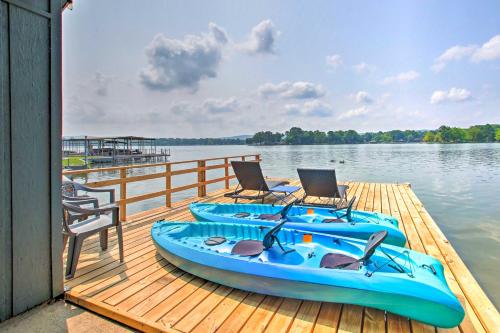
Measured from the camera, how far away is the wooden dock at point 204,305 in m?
1.97

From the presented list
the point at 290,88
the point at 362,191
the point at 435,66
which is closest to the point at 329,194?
Answer: the point at 362,191

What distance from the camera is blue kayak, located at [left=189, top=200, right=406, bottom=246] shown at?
344 cm

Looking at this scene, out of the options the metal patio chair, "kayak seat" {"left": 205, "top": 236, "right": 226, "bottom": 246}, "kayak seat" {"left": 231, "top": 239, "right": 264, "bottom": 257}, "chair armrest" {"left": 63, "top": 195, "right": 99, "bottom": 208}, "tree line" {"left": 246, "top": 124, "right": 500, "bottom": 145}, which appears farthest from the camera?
"tree line" {"left": 246, "top": 124, "right": 500, "bottom": 145}

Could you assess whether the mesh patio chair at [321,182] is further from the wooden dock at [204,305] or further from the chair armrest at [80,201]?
the chair armrest at [80,201]

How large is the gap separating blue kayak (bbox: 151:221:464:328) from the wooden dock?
0.36 ft

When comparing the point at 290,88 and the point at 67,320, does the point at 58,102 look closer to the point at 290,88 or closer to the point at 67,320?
the point at 67,320

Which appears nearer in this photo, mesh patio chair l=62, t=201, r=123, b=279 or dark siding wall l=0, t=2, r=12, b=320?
dark siding wall l=0, t=2, r=12, b=320

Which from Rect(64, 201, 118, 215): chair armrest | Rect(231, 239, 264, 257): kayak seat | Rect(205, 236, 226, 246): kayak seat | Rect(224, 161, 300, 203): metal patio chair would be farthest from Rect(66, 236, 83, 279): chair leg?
Rect(224, 161, 300, 203): metal patio chair

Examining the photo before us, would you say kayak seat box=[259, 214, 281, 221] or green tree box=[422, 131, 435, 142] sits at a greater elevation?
green tree box=[422, 131, 435, 142]

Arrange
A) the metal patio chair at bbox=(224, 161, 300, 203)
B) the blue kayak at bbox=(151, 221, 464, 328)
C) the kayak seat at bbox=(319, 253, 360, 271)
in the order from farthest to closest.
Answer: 1. the metal patio chair at bbox=(224, 161, 300, 203)
2. the kayak seat at bbox=(319, 253, 360, 271)
3. the blue kayak at bbox=(151, 221, 464, 328)

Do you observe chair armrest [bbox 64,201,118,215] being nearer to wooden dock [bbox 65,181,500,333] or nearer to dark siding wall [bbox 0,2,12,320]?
wooden dock [bbox 65,181,500,333]

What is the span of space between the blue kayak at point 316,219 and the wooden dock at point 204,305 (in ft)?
2.28

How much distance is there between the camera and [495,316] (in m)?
2.12

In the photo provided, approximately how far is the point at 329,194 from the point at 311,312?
11.3 feet
